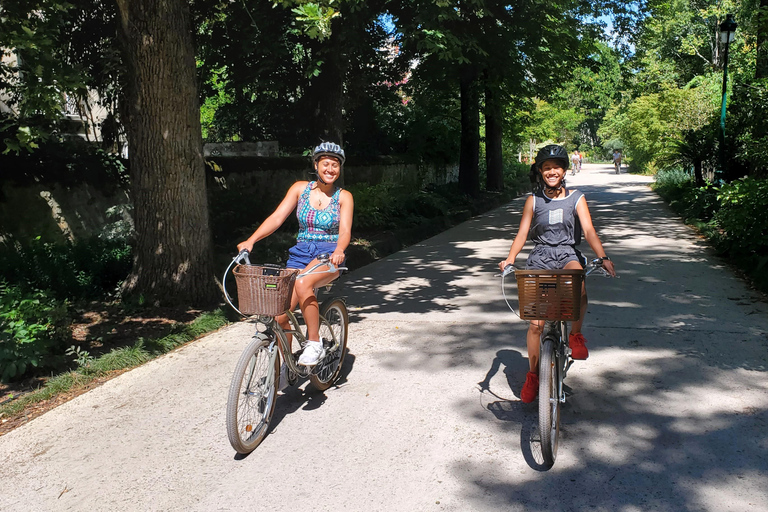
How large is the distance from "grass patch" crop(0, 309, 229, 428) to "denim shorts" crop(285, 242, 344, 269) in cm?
233

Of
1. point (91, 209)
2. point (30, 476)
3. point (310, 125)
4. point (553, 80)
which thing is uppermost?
point (553, 80)

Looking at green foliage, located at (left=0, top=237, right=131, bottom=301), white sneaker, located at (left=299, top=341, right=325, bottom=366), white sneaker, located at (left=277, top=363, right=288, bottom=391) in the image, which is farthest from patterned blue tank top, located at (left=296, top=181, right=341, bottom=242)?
green foliage, located at (left=0, top=237, right=131, bottom=301)

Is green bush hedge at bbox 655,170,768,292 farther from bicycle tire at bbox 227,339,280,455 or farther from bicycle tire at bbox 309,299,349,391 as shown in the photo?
bicycle tire at bbox 227,339,280,455

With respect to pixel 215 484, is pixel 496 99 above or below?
above

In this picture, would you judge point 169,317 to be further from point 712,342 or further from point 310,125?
point 310,125

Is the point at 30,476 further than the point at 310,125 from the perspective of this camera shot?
No

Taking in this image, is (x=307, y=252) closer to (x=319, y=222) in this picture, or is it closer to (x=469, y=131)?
(x=319, y=222)

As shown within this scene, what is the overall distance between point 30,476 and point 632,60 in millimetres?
25926

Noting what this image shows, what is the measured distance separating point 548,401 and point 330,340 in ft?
6.72

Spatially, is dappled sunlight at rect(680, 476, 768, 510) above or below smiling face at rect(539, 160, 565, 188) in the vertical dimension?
below

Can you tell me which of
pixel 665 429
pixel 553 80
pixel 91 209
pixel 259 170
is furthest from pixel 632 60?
pixel 665 429

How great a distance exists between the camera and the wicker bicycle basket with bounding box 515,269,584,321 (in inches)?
148

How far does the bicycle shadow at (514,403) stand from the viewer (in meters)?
4.17

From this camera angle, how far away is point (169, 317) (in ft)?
25.3
